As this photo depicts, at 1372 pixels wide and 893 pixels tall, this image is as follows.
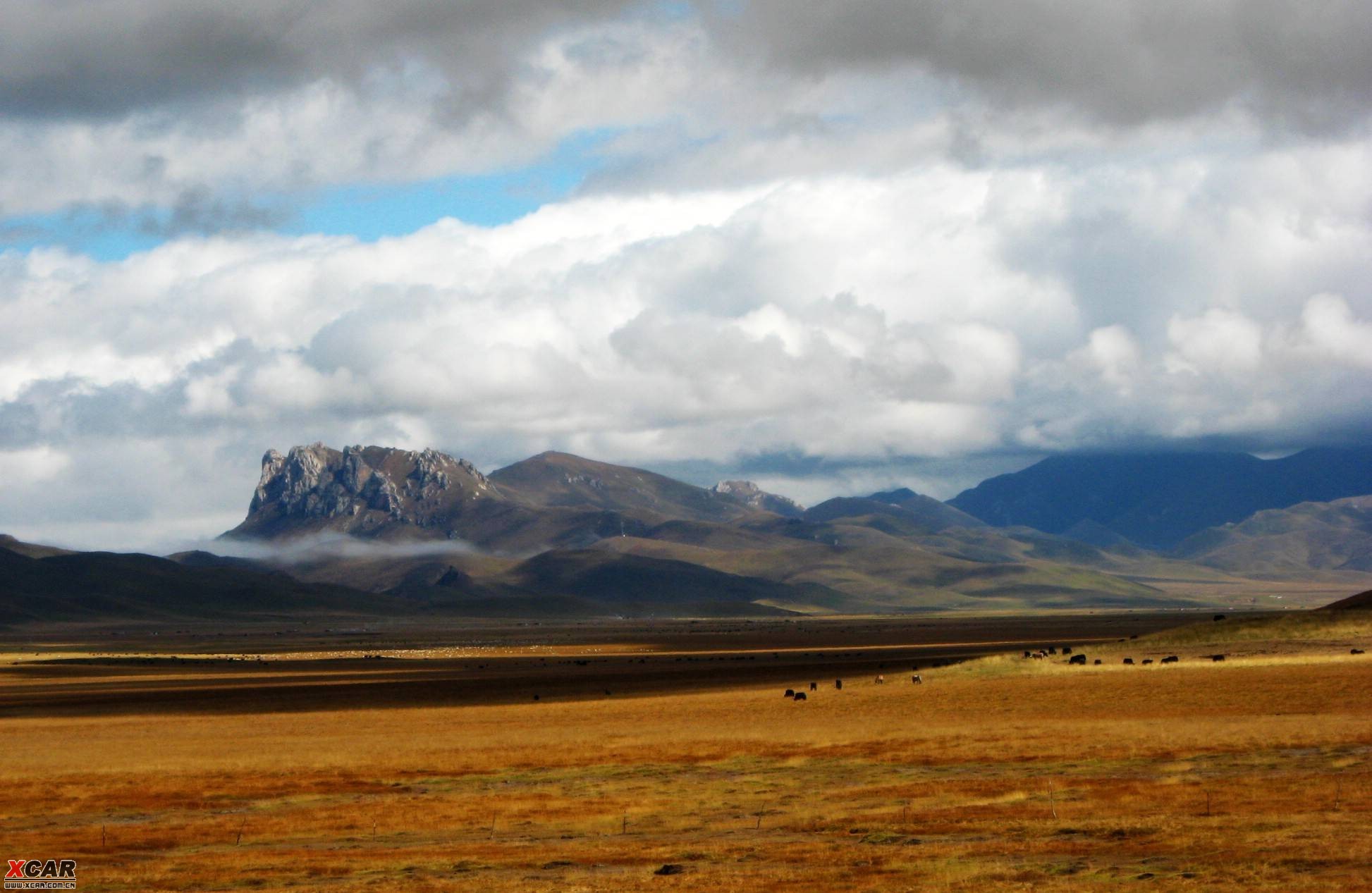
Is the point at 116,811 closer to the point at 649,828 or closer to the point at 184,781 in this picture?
the point at 184,781

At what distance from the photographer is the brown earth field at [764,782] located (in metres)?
29.4

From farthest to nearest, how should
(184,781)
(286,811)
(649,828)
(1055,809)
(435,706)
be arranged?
(435,706) → (184,781) → (286,811) → (649,828) → (1055,809)

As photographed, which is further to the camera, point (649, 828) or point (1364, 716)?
point (1364, 716)

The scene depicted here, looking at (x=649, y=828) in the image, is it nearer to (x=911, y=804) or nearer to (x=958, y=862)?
(x=911, y=804)

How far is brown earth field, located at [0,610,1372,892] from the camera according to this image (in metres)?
29.4

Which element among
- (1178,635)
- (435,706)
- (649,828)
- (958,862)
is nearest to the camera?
(958,862)

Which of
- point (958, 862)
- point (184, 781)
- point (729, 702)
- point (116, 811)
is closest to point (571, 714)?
point (729, 702)

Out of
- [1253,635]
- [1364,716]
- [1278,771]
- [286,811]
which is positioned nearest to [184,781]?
[286,811]

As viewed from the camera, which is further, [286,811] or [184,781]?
[184,781]

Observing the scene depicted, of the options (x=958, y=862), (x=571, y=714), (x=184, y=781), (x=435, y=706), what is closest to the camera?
(x=958, y=862)

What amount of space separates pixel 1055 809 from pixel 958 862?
7227mm

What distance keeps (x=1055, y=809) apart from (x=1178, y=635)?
213 ft

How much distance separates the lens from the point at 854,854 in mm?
30547

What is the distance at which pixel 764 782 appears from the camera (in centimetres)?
4453
